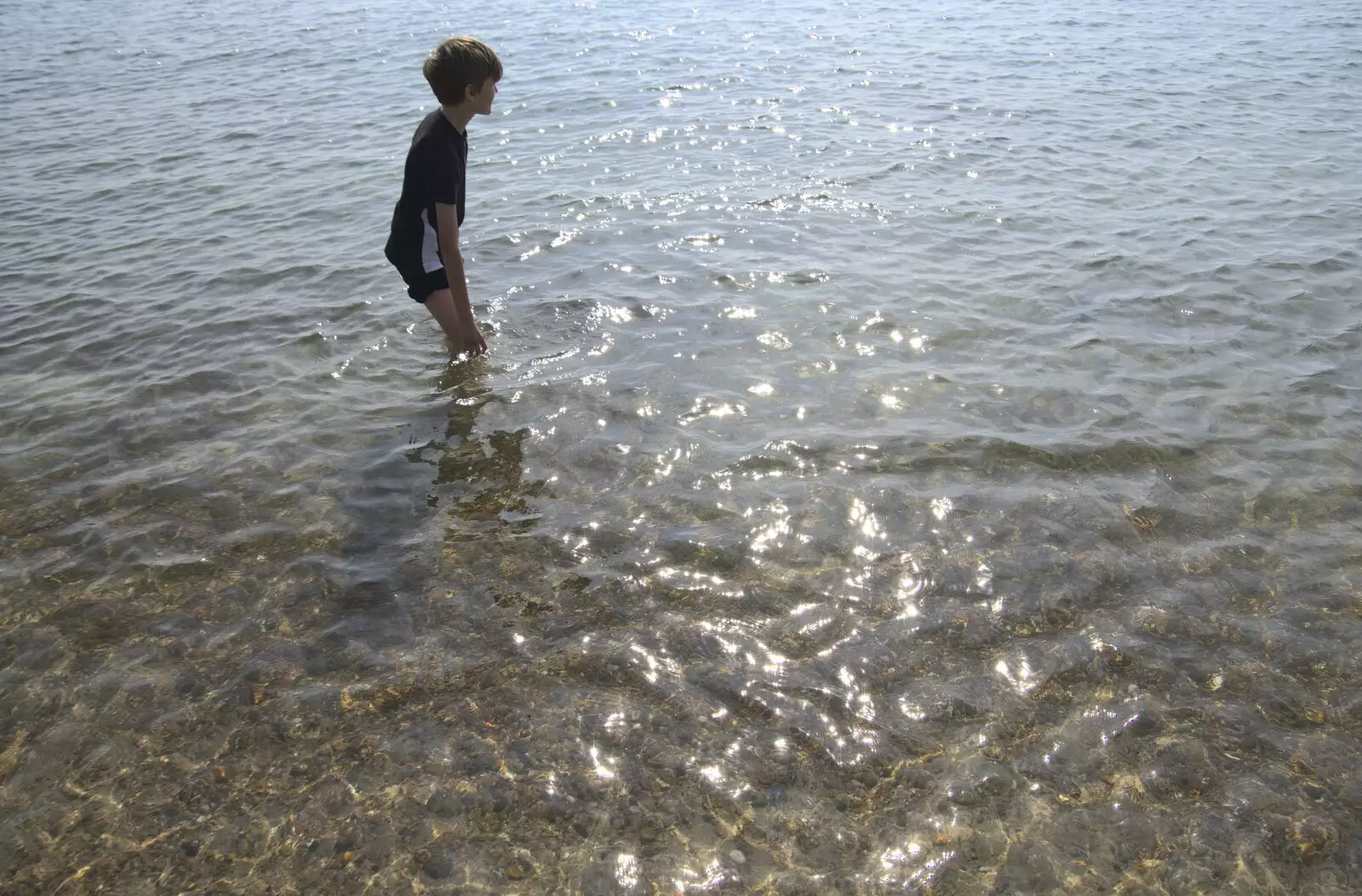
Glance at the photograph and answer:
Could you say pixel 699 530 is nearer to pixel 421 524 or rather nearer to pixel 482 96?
pixel 421 524

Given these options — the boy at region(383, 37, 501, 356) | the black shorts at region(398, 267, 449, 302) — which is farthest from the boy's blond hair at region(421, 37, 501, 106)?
the black shorts at region(398, 267, 449, 302)

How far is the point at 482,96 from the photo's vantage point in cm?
616

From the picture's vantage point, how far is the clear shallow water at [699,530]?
3803mm

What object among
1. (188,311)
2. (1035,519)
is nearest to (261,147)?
(188,311)

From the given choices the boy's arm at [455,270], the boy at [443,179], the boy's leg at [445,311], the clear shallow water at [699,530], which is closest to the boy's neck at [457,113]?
the boy at [443,179]

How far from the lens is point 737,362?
24.5 ft

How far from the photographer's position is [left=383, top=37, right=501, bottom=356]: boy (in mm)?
6051

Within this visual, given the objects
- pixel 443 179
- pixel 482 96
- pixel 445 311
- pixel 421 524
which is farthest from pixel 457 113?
pixel 421 524

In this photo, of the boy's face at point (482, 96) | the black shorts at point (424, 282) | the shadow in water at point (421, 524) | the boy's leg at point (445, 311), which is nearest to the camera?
the shadow in water at point (421, 524)

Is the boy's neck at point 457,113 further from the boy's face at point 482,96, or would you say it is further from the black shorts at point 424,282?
the black shorts at point 424,282

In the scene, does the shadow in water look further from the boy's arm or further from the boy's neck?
the boy's neck

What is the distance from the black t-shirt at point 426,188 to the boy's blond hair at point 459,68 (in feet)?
0.60

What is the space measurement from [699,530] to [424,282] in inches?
122

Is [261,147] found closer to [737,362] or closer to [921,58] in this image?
[737,362]
